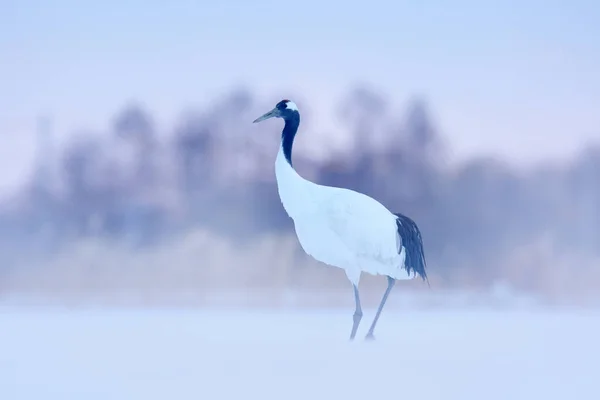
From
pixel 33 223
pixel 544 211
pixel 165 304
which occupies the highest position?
pixel 544 211

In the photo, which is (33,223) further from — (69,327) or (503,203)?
(503,203)

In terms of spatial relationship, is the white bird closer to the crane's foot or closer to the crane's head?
the crane's foot

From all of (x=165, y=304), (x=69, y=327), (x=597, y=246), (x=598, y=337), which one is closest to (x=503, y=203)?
(x=597, y=246)

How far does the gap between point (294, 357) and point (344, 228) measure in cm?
77

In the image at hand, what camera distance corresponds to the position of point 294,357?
423cm

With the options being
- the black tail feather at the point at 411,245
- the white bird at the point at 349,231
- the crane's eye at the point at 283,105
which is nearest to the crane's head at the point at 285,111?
the crane's eye at the point at 283,105

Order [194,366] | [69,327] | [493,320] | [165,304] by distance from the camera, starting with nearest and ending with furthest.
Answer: [194,366] → [69,327] → [493,320] → [165,304]

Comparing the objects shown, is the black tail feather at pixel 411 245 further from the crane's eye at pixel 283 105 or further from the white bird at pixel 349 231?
the crane's eye at pixel 283 105

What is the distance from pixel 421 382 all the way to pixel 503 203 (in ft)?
11.7

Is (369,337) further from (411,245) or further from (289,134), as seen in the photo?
(289,134)

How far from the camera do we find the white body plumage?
469 cm

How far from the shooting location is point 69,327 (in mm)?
5309

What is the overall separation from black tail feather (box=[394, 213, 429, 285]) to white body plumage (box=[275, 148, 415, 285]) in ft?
0.13

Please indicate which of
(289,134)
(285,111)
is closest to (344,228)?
(289,134)
